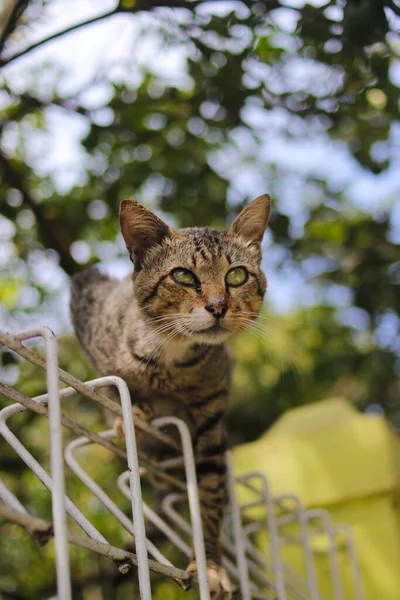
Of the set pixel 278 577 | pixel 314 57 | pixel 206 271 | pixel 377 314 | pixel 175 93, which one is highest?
pixel 175 93

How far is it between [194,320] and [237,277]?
0.24 m

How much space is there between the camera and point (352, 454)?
321cm

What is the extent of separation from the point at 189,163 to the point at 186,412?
5.53 feet

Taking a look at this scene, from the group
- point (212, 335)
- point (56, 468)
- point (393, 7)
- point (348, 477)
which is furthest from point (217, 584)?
point (393, 7)

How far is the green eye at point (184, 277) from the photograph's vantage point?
1963 millimetres

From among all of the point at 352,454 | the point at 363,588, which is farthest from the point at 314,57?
the point at 363,588

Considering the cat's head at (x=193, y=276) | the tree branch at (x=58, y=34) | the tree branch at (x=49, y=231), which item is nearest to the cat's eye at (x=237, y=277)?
the cat's head at (x=193, y=276)

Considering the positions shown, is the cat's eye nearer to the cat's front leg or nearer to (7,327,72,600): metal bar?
the cat's front leg

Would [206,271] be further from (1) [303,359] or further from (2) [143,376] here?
(1) [303,359]

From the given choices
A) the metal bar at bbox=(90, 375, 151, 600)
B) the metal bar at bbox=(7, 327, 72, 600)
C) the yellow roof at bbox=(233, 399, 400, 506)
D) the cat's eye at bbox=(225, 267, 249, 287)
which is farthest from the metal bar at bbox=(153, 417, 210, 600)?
the yellow roof at bbox=(233, 399, 400, 506)

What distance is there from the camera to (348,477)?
125 inches

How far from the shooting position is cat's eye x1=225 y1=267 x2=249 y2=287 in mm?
2023

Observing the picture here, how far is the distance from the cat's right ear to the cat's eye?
23cm

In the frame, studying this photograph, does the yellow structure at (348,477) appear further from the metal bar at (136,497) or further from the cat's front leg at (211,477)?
the metal bar at (136,497)
